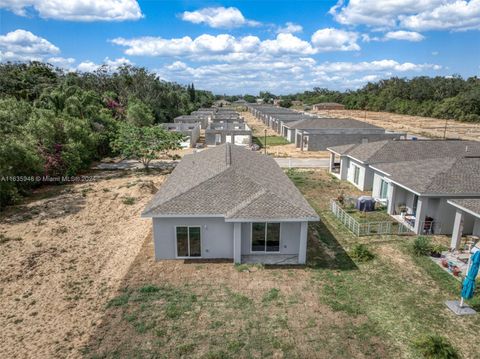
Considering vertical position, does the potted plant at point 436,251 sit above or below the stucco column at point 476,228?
below

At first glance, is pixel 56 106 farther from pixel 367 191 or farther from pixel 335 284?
pixel 335 284

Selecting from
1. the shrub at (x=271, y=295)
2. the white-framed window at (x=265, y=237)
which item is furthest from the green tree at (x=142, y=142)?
the shrub at (x=271, y=295)

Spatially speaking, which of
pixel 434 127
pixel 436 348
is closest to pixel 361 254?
pixel 436 348

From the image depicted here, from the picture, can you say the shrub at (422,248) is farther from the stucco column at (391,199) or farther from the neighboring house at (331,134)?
the neighboring house at (331,134)

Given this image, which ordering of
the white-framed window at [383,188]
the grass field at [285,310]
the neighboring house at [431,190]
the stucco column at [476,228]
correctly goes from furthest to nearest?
the white-framed window at [383,188] → the neighboring house at [431,190] → the stucco column at [476,228] → the grass field at [285,310]

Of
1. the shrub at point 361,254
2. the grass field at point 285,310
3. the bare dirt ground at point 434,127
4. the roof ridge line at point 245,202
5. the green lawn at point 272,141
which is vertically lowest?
the grass field at point 285,310

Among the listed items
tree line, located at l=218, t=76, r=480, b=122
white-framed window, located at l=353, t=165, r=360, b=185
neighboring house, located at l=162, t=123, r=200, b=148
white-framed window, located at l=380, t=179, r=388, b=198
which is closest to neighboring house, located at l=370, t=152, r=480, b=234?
white-framed window, located at l=380, t=179, r=388, b=198
